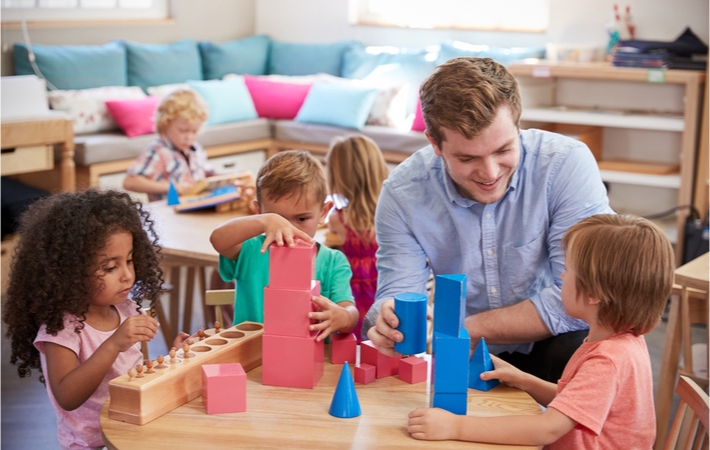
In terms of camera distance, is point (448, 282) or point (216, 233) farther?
point (216, 233)

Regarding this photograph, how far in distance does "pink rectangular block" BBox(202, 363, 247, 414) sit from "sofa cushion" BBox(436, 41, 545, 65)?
13.2 ft

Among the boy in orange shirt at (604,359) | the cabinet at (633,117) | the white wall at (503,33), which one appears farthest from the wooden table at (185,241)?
the white wall at (503,33)

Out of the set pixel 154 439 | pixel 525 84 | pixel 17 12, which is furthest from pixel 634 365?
pixel 17 12

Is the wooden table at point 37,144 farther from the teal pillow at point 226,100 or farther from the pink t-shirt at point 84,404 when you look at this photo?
the pink t-shirt at point 84,404

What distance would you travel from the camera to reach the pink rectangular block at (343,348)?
1.72 m

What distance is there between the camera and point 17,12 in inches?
208

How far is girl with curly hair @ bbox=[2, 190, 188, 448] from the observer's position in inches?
66.8

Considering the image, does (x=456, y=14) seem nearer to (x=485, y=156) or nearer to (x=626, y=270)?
(x=485, y=156)

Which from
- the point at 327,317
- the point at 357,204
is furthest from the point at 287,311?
the point at 357,204

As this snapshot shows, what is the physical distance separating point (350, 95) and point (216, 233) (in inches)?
156

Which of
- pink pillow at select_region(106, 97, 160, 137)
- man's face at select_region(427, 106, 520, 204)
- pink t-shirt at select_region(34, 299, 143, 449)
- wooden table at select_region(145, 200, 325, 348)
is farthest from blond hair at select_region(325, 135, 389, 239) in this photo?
pink pillow at select_region(106, 97, 160, 137)

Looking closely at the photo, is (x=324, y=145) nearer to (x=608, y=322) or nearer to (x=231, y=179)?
(x=231, y=179)

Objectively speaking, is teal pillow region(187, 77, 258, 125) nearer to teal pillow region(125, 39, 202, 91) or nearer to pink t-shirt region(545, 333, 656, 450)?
teal pillow region(125, 39, 202, 91)

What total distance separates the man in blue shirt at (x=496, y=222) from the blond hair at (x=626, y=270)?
357mm
